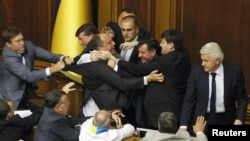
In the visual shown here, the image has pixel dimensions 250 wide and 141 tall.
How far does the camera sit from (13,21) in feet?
35.1

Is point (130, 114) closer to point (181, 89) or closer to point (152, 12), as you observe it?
point (181, 89)

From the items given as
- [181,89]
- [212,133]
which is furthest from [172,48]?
[212,133]

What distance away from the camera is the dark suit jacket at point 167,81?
8250mm

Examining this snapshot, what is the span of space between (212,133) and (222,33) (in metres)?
1.83

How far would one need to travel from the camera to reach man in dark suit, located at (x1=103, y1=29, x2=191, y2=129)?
8227 mm

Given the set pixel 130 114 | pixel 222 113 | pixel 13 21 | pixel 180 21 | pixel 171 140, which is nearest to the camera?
pixel 171 140

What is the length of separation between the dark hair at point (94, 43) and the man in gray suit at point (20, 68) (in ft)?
0.64

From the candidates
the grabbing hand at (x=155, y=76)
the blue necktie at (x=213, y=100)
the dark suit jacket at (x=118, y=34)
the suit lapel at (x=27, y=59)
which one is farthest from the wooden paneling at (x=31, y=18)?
the blue necktie at (x=213, y=100)

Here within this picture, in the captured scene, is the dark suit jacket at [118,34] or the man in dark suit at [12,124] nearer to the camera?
the man in dark suit at [12,124]

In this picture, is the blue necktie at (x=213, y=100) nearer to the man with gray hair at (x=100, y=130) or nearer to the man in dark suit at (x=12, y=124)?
the man with gray hair at (x=100, y=130)

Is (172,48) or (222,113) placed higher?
(172,48)

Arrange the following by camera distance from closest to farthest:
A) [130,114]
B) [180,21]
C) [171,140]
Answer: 1. [171,140]
2. [130,114]
3. [180,21]

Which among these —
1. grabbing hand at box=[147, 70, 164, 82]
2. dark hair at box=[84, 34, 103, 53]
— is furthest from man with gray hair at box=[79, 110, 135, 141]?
dark hair at box=[84, 34, 103, 53]

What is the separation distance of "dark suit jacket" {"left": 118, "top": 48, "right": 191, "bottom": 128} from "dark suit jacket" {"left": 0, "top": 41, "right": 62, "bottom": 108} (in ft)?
2.54
